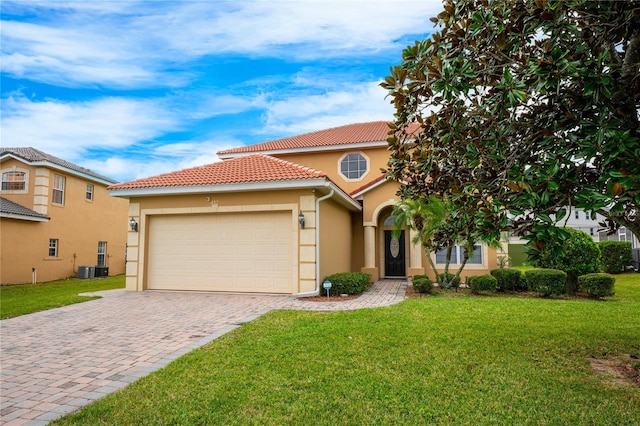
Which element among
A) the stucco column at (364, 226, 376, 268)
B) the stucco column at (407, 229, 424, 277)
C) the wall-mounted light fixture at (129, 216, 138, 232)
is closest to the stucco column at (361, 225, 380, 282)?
the stucco column at (364, 226, 376, 268)

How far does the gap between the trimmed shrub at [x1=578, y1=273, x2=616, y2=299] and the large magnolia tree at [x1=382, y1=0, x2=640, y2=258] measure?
7996mm

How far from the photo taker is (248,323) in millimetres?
7863

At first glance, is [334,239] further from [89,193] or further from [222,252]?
[89,193]

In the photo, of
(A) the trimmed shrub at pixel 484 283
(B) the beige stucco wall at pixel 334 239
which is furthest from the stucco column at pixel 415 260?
(A) the trimmed shrub at pixel 484 283

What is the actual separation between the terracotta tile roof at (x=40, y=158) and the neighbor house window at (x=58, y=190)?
2.57ft

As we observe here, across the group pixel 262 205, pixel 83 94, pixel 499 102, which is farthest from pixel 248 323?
pixel 83 94

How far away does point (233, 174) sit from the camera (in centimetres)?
1305

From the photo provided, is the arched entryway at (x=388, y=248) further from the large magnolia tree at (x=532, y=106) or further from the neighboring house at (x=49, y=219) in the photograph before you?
the neighboring house at (x=49, y=219)

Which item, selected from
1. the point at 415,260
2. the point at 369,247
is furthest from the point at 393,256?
the point at 415,260

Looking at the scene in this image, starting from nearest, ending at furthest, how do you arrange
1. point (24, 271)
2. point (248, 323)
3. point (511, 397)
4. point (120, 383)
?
point (511, 397) < point (120, 383) < point (248, 323) < point (24, 271)

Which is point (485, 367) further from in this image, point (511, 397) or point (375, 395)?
point (375, 395)

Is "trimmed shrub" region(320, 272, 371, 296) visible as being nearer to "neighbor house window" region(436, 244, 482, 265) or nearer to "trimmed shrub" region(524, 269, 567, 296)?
"neighbor house window" region(436, 244, 482, 265)

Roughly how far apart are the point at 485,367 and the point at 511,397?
3.01 ft

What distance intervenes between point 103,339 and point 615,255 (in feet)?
76.5
